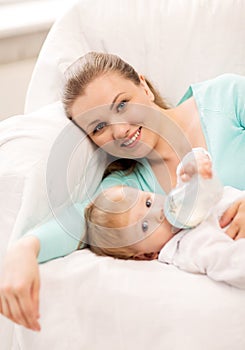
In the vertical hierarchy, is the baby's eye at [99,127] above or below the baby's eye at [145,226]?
above

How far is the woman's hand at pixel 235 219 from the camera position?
3.56 ft

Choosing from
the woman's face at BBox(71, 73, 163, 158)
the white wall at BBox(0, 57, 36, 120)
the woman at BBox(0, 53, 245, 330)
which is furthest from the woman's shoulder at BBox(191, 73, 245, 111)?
the white wall at BBox(0, 57, 36, 120)

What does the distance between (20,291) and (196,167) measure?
370 millimetres

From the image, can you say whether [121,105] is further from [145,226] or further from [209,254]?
[209,254]

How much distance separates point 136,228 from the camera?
1.10 metres

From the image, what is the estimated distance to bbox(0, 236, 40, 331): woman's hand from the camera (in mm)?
926

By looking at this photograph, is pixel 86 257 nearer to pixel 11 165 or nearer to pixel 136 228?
pixel 136 228

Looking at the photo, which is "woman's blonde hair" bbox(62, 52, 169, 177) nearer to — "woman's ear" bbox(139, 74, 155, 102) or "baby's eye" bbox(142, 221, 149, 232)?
"woman's ear" bbox(139, 74, 155, 102)

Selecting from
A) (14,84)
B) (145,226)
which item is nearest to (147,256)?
(145,226)

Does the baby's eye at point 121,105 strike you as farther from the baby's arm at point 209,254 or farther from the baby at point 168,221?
the baby's arm at point 209,254

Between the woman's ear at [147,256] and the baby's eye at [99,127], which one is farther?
the baby's eye at [99,127]

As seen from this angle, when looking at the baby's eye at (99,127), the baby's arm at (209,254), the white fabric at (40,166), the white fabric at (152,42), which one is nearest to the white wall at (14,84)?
the white fabric at (152,42)

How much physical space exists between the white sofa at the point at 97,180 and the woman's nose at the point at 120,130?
0.31ft

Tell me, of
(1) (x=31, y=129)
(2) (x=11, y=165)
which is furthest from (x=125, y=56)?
(2) (x=11, y=165)
